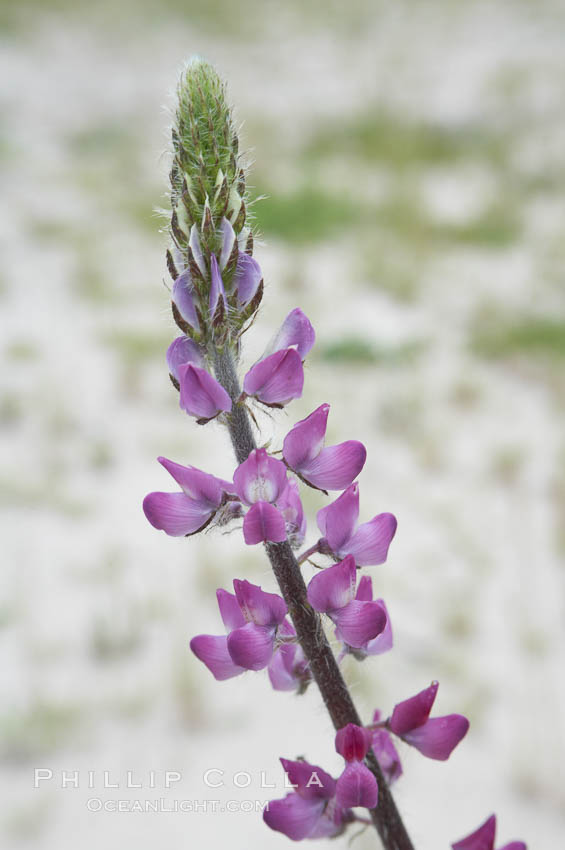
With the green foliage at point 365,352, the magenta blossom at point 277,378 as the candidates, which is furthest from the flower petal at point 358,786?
the green foliage at point 365,352

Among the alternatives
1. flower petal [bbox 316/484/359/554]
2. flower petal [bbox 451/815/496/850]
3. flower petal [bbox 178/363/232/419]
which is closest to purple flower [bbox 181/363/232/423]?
flower petal [bbox 178/363/232/419]

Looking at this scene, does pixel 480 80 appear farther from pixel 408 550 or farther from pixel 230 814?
pixel 230 814

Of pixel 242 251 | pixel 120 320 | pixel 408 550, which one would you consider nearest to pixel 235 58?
pixel 120 320

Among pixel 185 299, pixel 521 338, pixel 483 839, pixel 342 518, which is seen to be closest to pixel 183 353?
pixel 185 299

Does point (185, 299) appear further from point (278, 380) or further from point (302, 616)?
point (302, 616)

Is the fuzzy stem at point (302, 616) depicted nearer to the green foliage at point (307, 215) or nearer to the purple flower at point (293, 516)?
the purple flower at point (293, 516)

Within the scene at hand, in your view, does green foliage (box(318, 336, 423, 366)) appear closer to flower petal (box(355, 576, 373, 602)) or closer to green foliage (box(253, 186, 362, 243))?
green foliage (box(253, 186, 362, 243))

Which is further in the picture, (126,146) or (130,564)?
(126,146)
